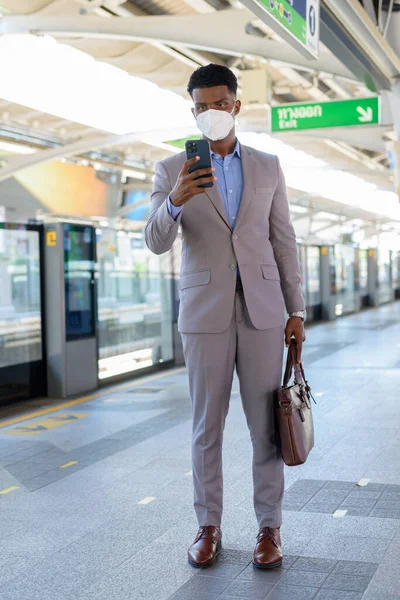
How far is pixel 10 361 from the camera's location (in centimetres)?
805

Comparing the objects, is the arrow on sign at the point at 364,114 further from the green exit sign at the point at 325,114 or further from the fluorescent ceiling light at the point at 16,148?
the fluorescent ceiling light at the point at 16,148

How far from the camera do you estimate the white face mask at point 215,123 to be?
311cm

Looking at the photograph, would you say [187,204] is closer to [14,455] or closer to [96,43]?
[14,455]

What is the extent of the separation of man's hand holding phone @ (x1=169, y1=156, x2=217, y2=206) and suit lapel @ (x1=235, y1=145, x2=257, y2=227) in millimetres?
330

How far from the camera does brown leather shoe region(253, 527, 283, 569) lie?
10.7ft

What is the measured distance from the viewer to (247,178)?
3.32 metres

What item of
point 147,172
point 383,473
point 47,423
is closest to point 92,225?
point 47,423

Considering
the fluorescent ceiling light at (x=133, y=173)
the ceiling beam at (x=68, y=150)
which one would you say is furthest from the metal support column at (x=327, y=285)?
the fluorescent ceiling light at (x=133, y=173)

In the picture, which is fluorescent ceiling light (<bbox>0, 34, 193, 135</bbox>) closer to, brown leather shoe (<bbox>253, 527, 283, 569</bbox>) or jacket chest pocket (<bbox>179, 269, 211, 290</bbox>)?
jacket chest pocket (<bbox>179, 269, 211, 290</bbox>)

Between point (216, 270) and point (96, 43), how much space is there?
9446 millimetres

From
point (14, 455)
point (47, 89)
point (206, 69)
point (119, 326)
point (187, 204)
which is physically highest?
point (47, 89)

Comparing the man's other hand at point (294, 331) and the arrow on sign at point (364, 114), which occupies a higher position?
the arrow on sign at point (364, 114)

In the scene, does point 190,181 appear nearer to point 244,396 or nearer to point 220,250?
point 220,250

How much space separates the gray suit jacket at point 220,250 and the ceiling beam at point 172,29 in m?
5.98
